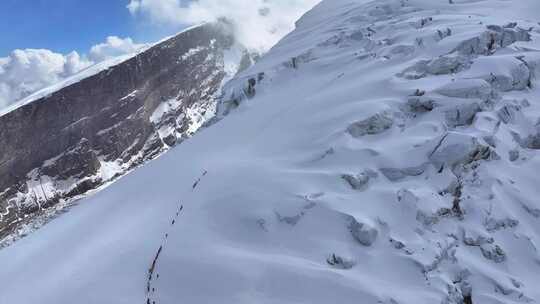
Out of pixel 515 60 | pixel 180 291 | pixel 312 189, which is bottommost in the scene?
pixel 180 291

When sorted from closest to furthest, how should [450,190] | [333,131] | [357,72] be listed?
[450,190]
[333,131]
[357,72]

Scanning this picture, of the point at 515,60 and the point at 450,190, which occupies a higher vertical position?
the point at 515,60

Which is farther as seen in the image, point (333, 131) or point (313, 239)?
point (333, 131)

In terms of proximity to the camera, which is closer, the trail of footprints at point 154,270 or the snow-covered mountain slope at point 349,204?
the snow-covered mountain slope at point 349,204

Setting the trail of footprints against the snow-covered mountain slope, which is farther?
the trail of footprints

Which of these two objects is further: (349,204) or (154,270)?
(349,204)

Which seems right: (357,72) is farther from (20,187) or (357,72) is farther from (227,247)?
(20,187)

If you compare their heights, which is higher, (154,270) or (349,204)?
(349,204)

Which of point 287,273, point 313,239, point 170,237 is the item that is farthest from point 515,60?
point 170,237
